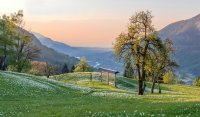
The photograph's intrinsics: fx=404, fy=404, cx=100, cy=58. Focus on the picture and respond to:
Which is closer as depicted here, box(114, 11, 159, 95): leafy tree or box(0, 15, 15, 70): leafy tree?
box(114, 11, 159, 95): leafy tree

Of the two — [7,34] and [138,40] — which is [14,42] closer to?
[7,34]

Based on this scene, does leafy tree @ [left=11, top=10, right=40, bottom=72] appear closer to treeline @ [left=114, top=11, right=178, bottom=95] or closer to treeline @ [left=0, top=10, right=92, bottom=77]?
treeline @ [left=0, top=10, right=92, bottom=77]

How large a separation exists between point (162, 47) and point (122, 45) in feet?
22.5

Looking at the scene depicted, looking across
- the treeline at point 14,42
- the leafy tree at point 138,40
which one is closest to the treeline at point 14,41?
the treeline at point 14,42

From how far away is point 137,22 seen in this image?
71.2 m

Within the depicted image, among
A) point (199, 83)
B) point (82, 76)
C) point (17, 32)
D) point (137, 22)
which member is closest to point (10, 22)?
point (17, 32)

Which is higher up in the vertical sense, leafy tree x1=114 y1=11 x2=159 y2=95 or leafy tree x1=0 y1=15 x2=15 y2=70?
leafy tree x1=0 y1=15 x2=15 y2=70

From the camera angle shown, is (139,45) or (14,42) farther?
(14,42)

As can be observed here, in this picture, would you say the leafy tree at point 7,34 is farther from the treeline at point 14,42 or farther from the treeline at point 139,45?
the treeline at point 139,45

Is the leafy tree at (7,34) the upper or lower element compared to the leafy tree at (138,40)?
upper

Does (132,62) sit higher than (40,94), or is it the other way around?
(132,62)

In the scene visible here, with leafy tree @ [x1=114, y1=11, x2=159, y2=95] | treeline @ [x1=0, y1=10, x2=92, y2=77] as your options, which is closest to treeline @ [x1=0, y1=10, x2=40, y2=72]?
treeline @ [x1=0, y1=10, x2=92, y2=77]

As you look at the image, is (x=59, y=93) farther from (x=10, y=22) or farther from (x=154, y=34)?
(x=10, y=22)

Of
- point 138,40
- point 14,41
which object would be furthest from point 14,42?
point 138,40
